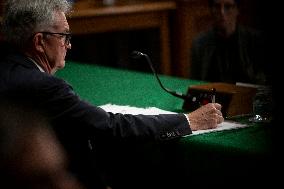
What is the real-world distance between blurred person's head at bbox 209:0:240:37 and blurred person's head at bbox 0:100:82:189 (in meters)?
2.75

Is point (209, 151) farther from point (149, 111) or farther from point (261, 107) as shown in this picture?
point (149, 111)

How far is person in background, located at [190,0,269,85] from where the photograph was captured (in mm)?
3676

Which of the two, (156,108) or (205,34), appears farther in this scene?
(205,34)

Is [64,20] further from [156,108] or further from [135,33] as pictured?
[135,33]

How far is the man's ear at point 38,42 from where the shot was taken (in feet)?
6.74

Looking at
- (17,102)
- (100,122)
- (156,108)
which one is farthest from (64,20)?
(17,102)

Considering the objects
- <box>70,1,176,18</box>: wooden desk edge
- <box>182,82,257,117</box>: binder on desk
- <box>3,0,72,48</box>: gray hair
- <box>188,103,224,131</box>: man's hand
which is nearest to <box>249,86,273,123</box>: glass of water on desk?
<box>182,82,257,117</box>: binder on desk

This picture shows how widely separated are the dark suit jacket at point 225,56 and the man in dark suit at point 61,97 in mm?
1538

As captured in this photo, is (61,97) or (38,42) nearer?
(61,97)

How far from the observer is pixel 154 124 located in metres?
2.00

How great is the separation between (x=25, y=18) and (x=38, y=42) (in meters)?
0.09

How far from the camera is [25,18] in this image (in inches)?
79.5

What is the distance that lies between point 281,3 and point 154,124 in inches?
46.2

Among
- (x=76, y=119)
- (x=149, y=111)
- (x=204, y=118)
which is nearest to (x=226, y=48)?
(x=149, y=111)
